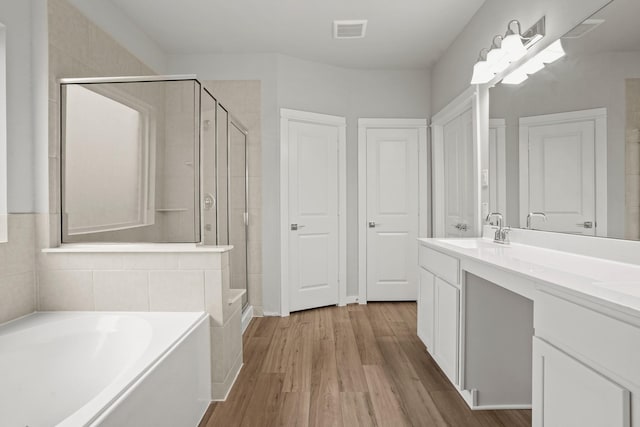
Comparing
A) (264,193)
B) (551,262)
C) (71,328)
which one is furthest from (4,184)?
(551,262)

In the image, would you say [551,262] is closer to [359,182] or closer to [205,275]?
[205,275]

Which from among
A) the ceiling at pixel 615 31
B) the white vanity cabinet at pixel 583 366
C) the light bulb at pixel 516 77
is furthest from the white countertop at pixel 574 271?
the light bulb at pixel 516 77

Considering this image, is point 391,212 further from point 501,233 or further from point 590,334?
point 590,334

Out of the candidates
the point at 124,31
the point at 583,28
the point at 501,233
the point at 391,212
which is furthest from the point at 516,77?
the point at 124,31

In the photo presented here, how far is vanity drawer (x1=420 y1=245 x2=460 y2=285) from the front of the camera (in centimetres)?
211

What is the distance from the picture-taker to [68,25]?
224 cm

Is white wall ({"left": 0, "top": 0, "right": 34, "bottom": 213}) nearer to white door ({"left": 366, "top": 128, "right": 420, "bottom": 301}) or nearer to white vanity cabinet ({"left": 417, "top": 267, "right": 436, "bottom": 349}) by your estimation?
white vanity cabinet ({"left": 417, "top": 267, "right": 436, "bottom": 349})

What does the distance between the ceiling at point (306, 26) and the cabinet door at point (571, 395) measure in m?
2.62

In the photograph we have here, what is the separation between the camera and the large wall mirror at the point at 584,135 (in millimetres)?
1518

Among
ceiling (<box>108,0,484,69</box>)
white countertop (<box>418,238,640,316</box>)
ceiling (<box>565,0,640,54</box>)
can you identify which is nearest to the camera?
white countertop (<box>418,238,640,316</box>)

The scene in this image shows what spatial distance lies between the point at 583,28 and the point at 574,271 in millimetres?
1186

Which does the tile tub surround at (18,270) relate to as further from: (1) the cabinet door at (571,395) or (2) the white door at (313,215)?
(1) the cabinet door at (571,395)

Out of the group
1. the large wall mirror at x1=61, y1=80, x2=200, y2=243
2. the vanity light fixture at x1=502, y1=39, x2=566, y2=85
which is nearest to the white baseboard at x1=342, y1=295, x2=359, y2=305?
the large wall mirror at x1=61, y1=80, x2=200, y2=243

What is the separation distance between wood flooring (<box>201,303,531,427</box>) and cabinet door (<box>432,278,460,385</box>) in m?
0.13
